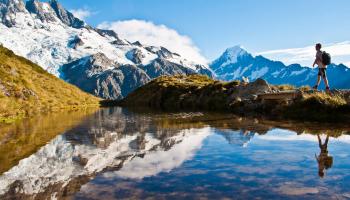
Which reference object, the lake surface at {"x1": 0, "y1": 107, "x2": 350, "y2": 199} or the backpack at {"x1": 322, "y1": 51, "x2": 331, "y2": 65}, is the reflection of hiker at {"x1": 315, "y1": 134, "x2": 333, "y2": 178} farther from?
the backpack at {"x1": 322, "y1": 51, "x2": 331, "y2": 65}

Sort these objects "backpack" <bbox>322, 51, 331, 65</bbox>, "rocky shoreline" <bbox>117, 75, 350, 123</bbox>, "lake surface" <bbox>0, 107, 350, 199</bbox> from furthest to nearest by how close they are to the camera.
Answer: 1. "backpack" <bbox>322, 51, 331, 65</bbox>
2. "rocky shoreline" <bbox>117, 75, 350, 123</bbox>
3. "lake surface" <bbox>0, 107, 350, 199</bbox>

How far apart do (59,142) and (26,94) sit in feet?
243

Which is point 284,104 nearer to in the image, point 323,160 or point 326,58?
point 326,58

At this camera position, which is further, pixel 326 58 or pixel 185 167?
pixel 326 58

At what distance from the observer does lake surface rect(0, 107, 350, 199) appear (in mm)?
10320

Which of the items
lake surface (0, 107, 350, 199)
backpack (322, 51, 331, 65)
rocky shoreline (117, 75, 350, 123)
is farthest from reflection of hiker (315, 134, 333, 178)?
backpack (322, 51, 331, 65)

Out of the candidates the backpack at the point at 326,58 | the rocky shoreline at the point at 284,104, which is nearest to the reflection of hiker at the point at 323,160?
the rocky shoreline at the point at 284,104

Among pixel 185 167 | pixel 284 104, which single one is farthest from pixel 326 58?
pixel 185 167

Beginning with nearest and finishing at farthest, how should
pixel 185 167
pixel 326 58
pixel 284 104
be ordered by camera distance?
pixel 185 167
pixel 326 58
pixel 284 104

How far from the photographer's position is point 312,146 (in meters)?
16.7

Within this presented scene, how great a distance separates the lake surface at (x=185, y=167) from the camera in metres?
10.3

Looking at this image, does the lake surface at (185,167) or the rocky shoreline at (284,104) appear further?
the rocky shoreline at (284,104)

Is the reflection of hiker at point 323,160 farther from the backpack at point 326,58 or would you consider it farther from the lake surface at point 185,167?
the backpack at point 326,58

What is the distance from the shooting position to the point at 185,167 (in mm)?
13523
